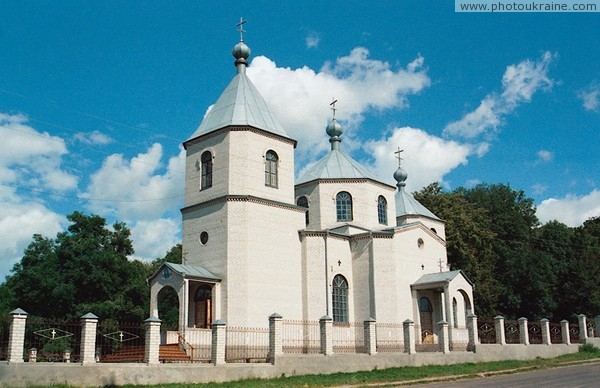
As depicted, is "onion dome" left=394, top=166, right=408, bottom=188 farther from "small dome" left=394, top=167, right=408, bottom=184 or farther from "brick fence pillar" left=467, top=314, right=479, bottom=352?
"brick fence pillar" left=467, top=314, right=479, bottom=352

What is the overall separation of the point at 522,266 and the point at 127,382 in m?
29.3

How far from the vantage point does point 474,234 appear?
35.6 metres

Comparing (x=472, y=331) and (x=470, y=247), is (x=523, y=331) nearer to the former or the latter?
(x=472, y=331)

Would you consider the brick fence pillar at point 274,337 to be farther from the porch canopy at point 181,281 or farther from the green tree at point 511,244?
the green tree at point 511,244

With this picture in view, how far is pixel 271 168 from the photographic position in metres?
22.9

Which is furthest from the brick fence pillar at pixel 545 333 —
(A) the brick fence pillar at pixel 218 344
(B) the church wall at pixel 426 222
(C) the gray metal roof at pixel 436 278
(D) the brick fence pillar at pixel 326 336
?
(A) the brick fence pillar at pixel 218 344

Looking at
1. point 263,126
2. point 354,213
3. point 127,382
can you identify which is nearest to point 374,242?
point 354,213

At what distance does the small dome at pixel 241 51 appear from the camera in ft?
80.3

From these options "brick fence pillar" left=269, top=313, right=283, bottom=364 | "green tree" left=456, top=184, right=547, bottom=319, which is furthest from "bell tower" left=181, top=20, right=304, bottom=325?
"green tree" left=456, top=184, right=547, bottom=319

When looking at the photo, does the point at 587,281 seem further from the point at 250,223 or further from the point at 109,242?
the point at 109,242

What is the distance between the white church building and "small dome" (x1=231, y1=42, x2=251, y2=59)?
0.04 metres

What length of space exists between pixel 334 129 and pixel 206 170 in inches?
326

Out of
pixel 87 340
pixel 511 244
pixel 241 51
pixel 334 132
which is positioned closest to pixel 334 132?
pixel 334 132

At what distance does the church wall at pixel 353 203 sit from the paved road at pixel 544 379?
31.0 feet
